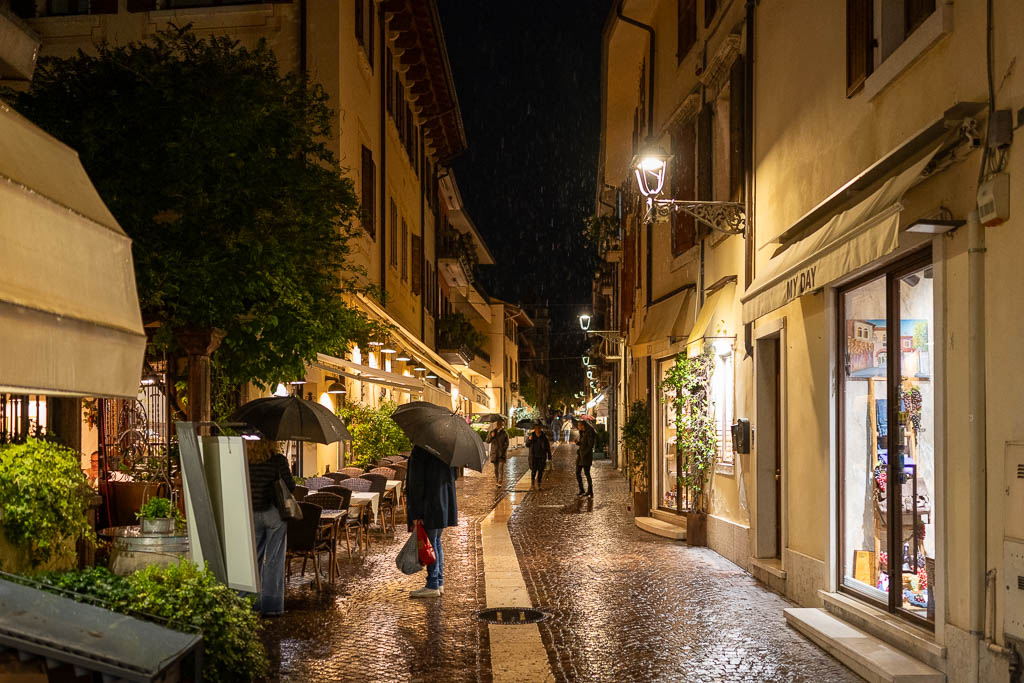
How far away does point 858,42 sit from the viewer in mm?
8406

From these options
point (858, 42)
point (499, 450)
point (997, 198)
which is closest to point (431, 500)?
point (858, 42)

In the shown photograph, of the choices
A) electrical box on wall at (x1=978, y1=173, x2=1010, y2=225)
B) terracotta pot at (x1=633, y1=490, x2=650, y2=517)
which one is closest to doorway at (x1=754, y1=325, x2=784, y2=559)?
electrical box on wall at (x1=978, y1=173, x2=1010, y2=225)

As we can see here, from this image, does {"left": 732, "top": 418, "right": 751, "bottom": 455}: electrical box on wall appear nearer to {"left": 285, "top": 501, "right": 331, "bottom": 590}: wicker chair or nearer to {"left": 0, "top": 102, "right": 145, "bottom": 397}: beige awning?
{"left": 285, "top": 501, "right": 331, "bottom": 590}: wicker chair

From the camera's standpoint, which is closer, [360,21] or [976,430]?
[976,430]

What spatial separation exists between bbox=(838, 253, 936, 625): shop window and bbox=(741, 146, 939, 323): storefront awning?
602 mm

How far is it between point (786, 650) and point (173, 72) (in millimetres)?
7701

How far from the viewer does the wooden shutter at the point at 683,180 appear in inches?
588

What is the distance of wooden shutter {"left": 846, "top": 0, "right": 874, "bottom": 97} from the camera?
825 cm

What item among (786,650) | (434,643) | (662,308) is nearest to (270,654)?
(434,643)

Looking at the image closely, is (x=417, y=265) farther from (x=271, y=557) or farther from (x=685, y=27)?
(x=271, y=557)

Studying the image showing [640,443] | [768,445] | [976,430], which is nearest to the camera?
[976,430]

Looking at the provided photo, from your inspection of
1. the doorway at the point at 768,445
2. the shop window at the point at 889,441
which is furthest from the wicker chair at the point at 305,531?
the shop window at the point at 889,441

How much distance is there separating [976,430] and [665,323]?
965cm

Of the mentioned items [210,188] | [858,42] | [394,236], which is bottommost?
[210,188]
